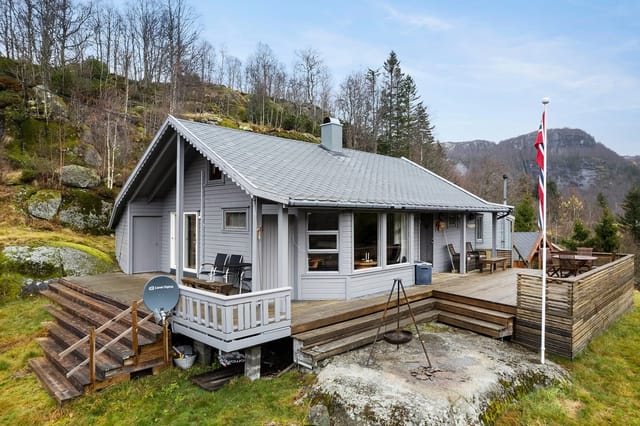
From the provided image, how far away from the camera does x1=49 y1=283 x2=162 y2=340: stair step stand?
616 centimetres

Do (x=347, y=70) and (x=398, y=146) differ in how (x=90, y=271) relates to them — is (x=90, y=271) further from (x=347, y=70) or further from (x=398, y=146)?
(x=347, y=70)

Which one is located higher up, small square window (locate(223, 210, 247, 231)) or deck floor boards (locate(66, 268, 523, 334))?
small square window (locate(223, 210, 247, 231))

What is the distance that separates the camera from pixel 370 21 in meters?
19.2

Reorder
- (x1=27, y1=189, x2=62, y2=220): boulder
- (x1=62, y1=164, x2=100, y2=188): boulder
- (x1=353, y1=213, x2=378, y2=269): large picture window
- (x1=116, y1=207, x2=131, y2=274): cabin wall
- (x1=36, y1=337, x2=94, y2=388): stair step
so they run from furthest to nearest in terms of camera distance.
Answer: (x1=62, y1=164, x2=100, y2=188): boulder, (x1=27, y1=189, x2=62, y2=220): boulder, (x1=116, y1=207, x2=131, y2=274): cabin wall, (x1=353, y1=213, x2=378, y2=269): large picture window, (x1=36, y1=337, x2=94, y2=388): stair step

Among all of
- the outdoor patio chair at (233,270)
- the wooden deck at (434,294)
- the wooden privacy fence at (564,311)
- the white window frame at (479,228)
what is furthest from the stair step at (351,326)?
the white window frame at (479,228)

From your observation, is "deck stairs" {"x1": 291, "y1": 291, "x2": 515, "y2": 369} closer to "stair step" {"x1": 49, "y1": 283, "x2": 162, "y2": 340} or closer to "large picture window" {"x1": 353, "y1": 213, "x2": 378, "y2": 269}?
"large picture window" {"x1": 353, "y1": 213, "x2": 378, "y2": 269}

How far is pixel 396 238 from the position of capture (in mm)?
9180

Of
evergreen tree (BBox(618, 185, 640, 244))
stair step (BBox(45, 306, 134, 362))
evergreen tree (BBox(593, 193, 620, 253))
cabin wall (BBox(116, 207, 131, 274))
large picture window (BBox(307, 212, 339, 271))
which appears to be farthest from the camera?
evergreen tree (BBox(618, 185, 640, 244))

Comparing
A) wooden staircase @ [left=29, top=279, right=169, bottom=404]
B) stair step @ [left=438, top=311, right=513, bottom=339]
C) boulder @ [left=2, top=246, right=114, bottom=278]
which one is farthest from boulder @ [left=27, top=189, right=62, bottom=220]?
stair step @ [left=438, top=311, right=513, bottom=339]

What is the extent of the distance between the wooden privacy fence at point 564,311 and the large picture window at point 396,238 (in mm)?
2988

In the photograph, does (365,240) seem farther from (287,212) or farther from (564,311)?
(564,311)

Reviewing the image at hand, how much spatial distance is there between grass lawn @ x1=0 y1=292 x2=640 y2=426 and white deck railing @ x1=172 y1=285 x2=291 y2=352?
685 millimetres

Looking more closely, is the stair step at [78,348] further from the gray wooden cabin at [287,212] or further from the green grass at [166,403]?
the gray wooden cabin at [287,212]

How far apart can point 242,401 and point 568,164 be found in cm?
6822
